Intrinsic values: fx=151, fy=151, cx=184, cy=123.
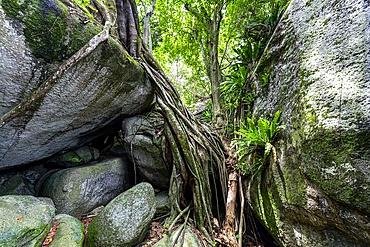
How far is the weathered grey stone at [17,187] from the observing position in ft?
8.18

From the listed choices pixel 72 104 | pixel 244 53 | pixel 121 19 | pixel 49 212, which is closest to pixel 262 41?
pixel 244 53

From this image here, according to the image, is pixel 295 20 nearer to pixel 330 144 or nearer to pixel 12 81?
pixel 330 144

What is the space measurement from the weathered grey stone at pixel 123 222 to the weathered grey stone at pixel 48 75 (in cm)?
153

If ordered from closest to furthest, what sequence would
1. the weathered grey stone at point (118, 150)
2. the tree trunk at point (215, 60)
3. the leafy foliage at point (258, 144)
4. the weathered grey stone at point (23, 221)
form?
the weathered grey stone at point (23, 221), the leafy foliage at point (258, 144), the weathered grey stone at point (118, 150), the tree trunk at point (215, 60)

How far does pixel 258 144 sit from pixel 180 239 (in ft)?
6.00

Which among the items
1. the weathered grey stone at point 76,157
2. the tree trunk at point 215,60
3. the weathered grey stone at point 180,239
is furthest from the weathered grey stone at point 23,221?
the tree trunk at point 215,60

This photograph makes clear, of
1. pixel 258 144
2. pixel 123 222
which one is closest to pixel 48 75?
pixel 123 222

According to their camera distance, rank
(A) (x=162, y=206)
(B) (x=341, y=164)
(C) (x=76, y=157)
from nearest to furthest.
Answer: (B) (x=341, y=164), (A) (x=162, y=206), (C) (x=76, y=157)

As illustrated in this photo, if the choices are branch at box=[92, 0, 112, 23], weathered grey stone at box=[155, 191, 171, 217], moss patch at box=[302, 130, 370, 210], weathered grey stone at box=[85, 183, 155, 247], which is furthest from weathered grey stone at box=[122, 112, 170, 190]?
moss patch at box=[302, 130, 370, 210]

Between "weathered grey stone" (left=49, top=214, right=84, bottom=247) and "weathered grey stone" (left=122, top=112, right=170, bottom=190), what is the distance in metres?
1.33

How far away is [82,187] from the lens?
2.66 m

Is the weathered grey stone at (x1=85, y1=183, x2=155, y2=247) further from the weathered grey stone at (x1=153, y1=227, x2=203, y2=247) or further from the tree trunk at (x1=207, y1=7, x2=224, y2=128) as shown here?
the tree trunk at (x1=207, y1=7, x2=224, y2=128)

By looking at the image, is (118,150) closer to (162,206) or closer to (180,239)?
(162,206)

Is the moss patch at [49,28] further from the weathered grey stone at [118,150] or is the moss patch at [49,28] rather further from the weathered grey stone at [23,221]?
the weathered grey stone at [118,150]
